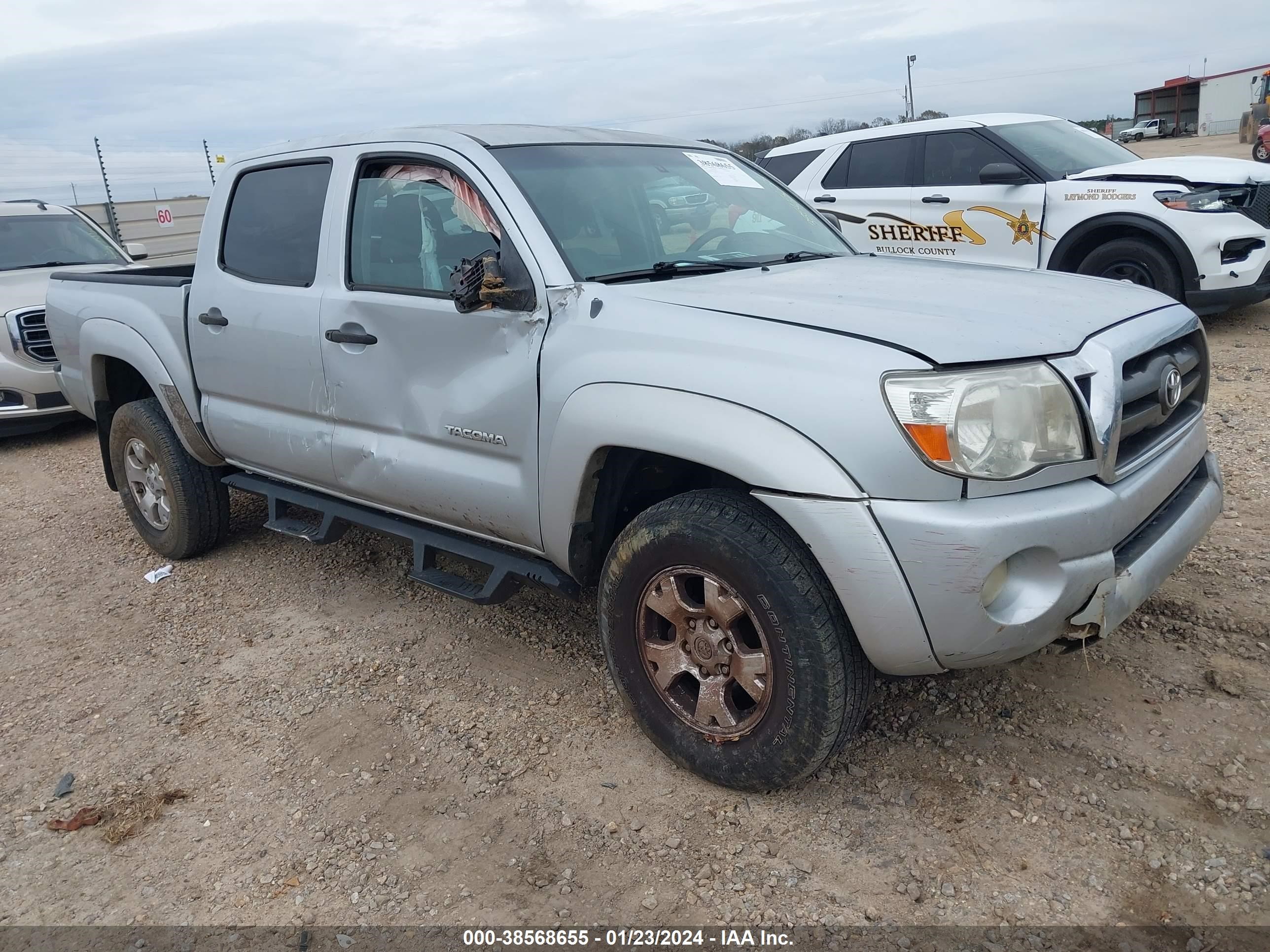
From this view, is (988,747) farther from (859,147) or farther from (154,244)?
(154,244)

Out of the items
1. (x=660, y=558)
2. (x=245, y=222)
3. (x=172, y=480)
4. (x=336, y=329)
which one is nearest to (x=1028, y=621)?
(x=660, y=558)

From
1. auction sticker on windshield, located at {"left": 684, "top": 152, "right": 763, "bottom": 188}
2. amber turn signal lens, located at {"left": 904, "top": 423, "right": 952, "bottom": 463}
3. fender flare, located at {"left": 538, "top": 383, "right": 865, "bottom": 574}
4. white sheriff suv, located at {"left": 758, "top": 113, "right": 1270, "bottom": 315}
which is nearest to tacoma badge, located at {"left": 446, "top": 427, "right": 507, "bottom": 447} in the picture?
fender flare, located at {"left": 538, "top": 383, "right": 865, "bottom": 574}

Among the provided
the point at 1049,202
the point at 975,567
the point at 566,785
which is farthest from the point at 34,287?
the point at 975,567

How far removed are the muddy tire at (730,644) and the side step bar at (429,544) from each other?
1.26 feet

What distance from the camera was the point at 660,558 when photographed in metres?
2.71

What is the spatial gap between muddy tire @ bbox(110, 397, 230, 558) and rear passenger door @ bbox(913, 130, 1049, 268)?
553cm

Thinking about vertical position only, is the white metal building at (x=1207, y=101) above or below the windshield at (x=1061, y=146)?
above

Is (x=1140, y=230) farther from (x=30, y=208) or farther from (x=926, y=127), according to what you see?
(x=30, y=208)

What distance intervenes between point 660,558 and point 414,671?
1.43 m

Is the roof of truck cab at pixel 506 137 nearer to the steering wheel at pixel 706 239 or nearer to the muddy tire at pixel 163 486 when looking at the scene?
the steering wheel at pixel 706 239

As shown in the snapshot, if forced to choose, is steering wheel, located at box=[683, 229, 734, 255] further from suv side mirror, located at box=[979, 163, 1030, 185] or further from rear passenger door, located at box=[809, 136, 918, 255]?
rear passenger door, located at box=[809, 136, 918, 255]

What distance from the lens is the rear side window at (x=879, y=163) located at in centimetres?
812

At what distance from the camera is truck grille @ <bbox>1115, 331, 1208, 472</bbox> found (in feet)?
8.27

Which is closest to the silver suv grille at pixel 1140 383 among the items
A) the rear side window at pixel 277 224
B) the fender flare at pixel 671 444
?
the fender flare at pixel 671 444
